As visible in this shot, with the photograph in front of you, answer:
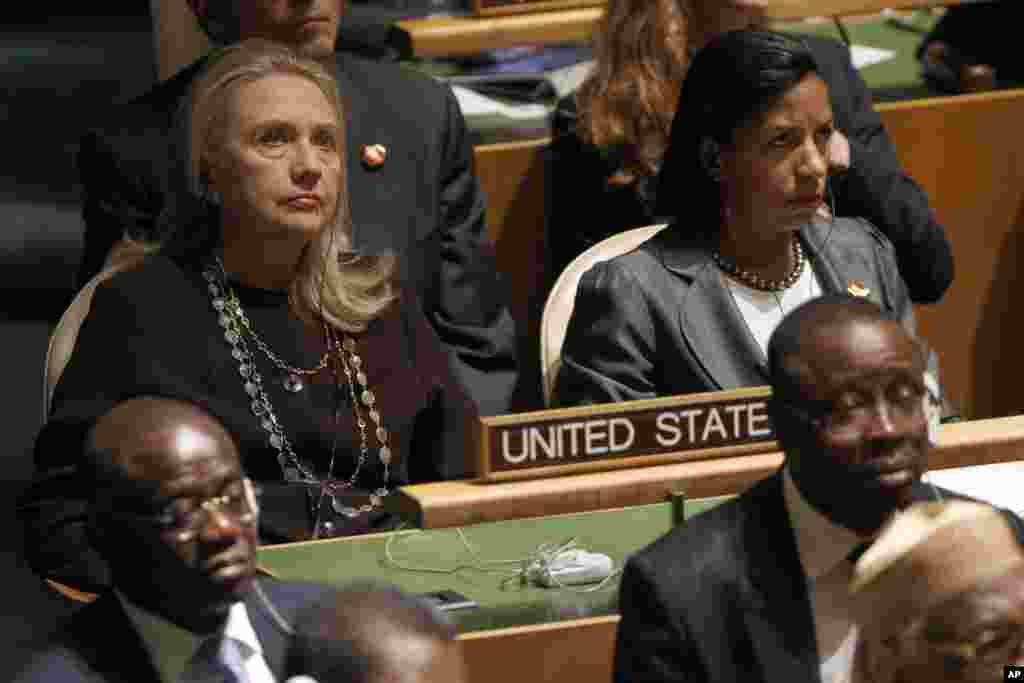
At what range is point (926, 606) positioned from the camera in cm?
199

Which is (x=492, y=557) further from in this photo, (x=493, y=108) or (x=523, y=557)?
(x=493, y=108)

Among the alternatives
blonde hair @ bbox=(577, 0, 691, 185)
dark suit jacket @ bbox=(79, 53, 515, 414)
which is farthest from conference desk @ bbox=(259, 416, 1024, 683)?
blonde hair @ bbox=(577, 0, 691, 185)

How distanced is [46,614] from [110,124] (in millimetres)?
1192

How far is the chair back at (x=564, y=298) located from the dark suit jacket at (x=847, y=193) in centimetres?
51

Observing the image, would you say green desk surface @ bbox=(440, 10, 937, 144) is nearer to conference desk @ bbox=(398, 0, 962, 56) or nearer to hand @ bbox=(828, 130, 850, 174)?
conference desk @ bbox=(398, 0, 962, 56)

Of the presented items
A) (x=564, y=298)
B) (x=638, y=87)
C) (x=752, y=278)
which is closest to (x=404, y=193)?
(x=564, y=298)

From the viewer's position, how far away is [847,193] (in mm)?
4176

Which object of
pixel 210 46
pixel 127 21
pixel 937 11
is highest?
pixel 210 46

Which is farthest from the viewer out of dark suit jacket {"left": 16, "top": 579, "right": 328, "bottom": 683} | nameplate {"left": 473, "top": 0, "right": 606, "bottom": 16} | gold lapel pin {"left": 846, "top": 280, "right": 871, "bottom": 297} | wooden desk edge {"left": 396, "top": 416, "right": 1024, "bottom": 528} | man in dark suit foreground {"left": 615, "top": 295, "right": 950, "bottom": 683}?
nameplate {"left": 473, "top": 0, "right": 606, "bottom": 16}

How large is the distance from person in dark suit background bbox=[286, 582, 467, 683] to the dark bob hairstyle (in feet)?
5.00

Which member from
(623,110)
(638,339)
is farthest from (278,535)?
(623,110)

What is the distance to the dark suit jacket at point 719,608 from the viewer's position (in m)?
2.46

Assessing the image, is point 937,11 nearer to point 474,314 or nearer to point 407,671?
point 474,314

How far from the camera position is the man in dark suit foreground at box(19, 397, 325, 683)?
93.1 inches
